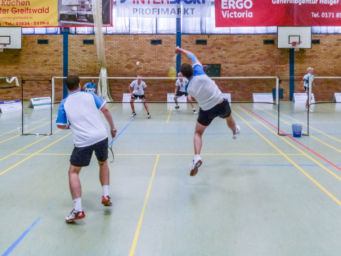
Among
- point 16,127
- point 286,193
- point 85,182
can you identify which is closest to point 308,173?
point 286,193

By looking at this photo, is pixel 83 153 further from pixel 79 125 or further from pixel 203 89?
pixel 203 89

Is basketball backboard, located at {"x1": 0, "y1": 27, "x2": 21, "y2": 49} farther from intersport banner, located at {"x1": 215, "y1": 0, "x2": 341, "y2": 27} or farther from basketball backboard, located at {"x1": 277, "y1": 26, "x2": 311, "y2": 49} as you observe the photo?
basketball backboard, located at {"x1": 277, "y1": 26, "x2": 311, "y2": 49}

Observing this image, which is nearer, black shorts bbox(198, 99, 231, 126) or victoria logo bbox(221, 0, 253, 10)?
black shorts bbox(198, 99, 231, 126)

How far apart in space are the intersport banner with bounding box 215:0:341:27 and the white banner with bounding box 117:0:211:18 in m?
0.97

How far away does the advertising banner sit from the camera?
2172 cm

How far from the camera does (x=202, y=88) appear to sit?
6301 mm

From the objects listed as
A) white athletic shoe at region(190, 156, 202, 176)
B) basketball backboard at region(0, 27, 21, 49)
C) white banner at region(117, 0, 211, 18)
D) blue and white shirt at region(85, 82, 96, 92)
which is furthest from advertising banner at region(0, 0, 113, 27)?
white athletic shoe at region(190, 156, 202, 176)

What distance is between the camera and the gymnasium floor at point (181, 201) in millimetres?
3832

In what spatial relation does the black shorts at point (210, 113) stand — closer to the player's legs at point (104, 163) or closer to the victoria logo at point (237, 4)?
the player's legs at point (104, 163)

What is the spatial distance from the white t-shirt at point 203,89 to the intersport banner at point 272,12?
53.3ft

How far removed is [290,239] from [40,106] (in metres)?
20.0

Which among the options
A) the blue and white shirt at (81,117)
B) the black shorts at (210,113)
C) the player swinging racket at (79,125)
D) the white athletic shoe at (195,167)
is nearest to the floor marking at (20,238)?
the player swinging racket at (79,125)

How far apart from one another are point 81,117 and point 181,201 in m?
1.87

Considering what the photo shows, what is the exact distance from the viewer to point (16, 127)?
12828mm
